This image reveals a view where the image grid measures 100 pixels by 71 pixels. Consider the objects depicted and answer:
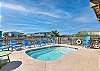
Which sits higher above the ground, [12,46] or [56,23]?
[56,23]

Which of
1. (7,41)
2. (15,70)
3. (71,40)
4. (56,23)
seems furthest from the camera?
(56,23)

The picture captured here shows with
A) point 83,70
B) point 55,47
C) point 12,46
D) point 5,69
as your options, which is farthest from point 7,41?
point 83,70

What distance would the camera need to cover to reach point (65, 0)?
21.0 m

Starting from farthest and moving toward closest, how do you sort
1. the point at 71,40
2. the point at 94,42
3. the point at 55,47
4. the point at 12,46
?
1. the point at 71,40
2. the point at 55,47
3. the point at 94,42
4. the point at 12,46

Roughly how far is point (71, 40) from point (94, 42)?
17.1 ft

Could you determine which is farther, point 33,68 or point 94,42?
point 94,42

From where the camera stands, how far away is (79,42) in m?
17.8

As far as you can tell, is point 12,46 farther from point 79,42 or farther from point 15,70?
point 79,42

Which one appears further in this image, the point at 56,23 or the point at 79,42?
the point at 56,23

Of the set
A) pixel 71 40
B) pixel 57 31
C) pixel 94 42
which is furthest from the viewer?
pixel 57 31

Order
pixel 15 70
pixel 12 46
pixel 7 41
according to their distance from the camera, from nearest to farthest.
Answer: pixel 15 70 < pixel 12 46 < pixel 7 41

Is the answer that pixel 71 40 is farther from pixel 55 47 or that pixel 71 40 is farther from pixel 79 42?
pixel 55 47

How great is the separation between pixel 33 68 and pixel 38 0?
1270cm

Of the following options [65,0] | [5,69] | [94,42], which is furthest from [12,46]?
[65,0]
